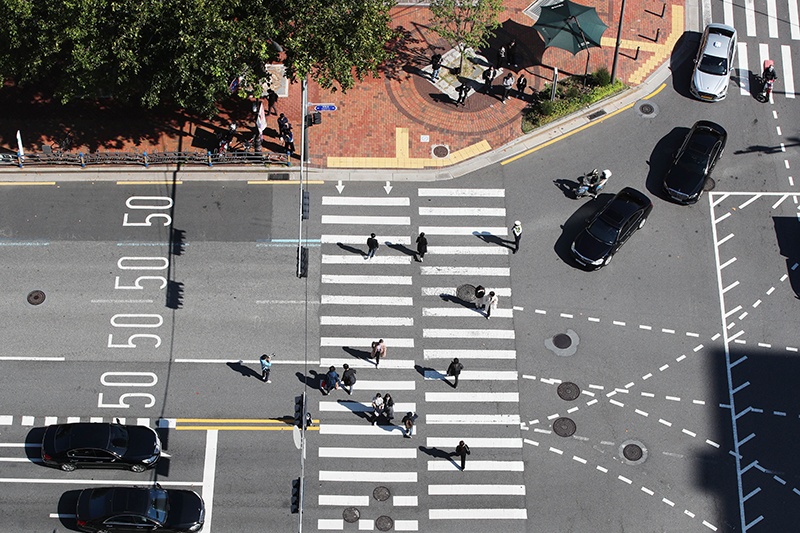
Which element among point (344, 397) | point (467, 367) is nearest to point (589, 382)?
point (467, 367)

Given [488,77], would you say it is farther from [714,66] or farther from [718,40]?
[718,40]

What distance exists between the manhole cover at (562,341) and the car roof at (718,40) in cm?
1871

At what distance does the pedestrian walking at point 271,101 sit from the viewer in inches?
1603

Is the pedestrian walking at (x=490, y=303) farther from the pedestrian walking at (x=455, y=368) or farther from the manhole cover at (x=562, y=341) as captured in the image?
the pedestrian walking at (x=455, y=368)

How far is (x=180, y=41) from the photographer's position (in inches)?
1287

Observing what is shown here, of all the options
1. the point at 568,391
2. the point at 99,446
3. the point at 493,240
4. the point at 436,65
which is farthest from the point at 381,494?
the point at 436,65

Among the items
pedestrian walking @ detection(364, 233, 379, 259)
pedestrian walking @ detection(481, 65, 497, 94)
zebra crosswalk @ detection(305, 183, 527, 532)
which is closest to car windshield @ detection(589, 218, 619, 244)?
zebra crosswalk @ detection(305, 183, 527, 532)

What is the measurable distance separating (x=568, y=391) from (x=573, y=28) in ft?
64.7

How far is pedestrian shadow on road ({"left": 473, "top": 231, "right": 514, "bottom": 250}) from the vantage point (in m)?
37.8

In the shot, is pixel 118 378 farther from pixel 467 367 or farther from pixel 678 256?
pixel 678 256

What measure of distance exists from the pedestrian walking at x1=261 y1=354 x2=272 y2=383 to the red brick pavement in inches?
445

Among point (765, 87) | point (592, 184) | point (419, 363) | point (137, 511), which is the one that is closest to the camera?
point (137, 511)

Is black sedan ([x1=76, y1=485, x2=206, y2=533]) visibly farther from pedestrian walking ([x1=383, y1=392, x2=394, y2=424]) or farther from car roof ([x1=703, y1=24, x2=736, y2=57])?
car roof ([x1=703, y1=24, x2=736, y2=57])

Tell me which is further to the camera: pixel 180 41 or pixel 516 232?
pixel 516 232
